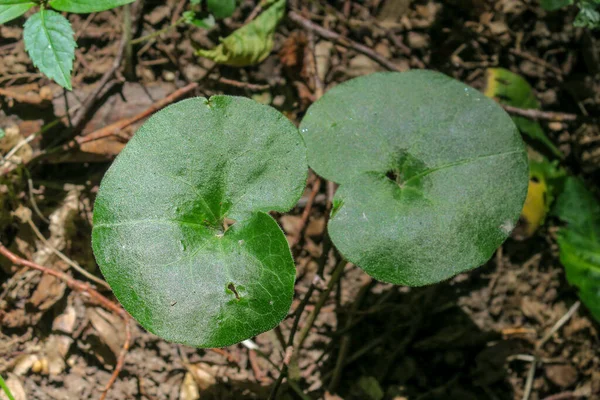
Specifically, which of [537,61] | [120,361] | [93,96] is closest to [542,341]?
[537,61]

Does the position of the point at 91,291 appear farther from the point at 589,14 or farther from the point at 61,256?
the point at 589,14

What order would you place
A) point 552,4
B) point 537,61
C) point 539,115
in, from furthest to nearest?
point 537,61
point 539,115
point 552,4

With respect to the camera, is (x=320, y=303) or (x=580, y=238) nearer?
(x=320, y=303)

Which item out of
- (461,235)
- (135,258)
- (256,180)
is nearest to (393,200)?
(461,235)

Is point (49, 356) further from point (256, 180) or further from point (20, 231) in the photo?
point (256, 180)

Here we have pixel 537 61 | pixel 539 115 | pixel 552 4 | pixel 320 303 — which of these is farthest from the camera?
pixel 537 61

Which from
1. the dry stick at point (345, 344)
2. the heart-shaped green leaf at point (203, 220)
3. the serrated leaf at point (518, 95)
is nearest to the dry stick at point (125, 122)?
the heart-shaped green leaf at point (203, 220)

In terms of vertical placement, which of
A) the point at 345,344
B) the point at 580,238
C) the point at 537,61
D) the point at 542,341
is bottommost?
the point at 542,341

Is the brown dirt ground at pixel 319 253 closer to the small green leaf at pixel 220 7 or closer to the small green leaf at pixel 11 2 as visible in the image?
the small green leaf at pixel 220 7
